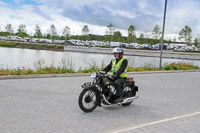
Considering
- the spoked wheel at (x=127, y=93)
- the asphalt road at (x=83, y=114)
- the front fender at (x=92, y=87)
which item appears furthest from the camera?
the spoked wheel at (x=127, y=93)

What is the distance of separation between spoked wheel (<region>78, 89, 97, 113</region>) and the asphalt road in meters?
0.16

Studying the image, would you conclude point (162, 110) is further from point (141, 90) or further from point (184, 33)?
point (184, 33)

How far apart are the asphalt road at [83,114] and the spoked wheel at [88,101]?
162 millimetres

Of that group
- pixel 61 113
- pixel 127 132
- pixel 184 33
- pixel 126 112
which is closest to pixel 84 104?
pixel 61 113

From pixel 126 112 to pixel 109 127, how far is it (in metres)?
1.52

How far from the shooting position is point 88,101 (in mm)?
6402

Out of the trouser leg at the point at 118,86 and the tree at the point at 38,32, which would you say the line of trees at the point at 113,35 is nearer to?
the tree at the point at 38,32

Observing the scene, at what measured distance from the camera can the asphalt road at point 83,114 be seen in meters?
5.16

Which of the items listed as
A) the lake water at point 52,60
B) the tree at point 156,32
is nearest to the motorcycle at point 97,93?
the lake water at point 52,60

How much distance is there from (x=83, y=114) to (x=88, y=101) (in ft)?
1.21

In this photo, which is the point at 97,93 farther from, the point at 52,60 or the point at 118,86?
the point at 52,60

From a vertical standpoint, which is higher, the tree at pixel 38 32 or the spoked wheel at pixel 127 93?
the tree at pixel 38 32

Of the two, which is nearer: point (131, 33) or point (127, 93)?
point (127, 93)

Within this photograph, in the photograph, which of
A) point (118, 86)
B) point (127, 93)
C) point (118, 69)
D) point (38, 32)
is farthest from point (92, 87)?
point (38, 32)
